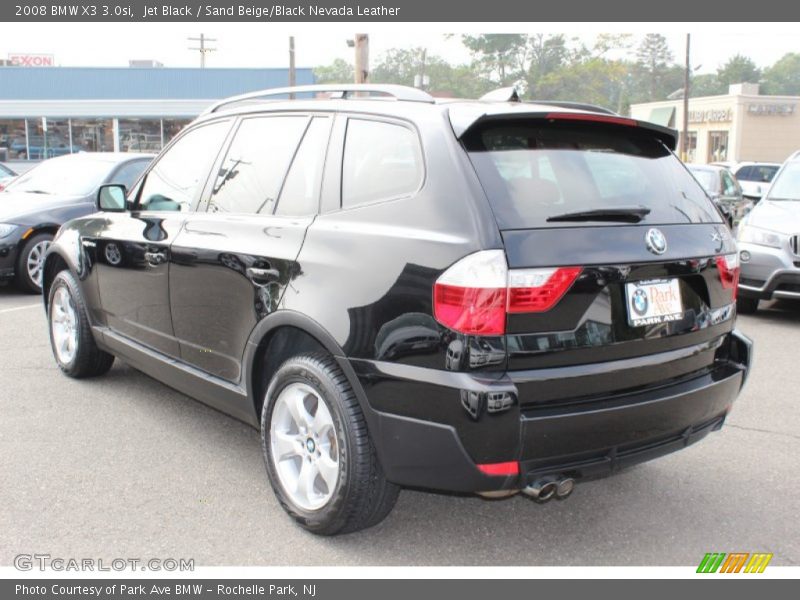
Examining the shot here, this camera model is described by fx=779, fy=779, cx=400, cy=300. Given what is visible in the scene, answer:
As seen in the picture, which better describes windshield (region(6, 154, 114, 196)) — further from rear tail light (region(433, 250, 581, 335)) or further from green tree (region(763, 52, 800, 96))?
green tree (region(763, 52, 800, 96))

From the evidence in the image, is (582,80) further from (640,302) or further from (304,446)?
(304,446)

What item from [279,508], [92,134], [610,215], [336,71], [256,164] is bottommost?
[279,508]

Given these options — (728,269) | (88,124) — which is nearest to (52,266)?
(728,269)

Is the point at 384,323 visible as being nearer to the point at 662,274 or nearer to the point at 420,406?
the point at 420,406

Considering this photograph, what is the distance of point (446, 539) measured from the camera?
3.39 metres

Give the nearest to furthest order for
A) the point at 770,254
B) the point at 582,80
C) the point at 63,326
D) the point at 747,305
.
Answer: the point at 63,326 < the point at 770,254 < the point at 747,305 < the point at 582,80

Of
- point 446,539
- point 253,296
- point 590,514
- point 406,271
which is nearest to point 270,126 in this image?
point 253,296

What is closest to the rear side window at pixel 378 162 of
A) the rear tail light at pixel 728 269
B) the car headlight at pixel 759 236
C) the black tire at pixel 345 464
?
the black tire at pixel 345 464

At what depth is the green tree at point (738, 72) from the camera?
119m

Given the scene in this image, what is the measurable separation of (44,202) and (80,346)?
456cm

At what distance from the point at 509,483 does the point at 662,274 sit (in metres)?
1.03

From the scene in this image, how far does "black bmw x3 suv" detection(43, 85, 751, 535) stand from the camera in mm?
2756

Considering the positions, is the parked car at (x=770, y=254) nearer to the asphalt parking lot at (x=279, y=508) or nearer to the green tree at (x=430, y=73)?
the asphalt parking lot at (x=279, y=508)

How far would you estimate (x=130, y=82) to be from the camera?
151ft
